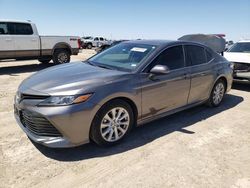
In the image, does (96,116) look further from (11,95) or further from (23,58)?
(23,58)

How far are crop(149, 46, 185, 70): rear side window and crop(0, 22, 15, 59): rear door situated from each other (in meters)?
8.28

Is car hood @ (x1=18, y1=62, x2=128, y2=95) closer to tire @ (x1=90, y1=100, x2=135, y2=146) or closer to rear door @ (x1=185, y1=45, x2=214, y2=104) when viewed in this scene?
tire @ (x1=90, y1=100, x2=135, y2=146)

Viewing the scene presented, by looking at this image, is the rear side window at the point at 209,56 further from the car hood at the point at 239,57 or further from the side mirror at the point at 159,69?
the car hood at the point at 239,57

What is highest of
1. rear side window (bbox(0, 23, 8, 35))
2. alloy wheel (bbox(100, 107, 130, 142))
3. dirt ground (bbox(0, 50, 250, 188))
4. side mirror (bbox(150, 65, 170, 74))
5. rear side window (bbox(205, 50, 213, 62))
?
rear side window (bbox(0, 23, 8, 35))

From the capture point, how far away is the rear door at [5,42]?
1030 cm

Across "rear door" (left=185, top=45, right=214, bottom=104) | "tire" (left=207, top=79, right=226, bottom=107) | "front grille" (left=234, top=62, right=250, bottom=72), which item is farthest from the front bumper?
"front grille" (left=234, top=62, right=250, bottom=72)

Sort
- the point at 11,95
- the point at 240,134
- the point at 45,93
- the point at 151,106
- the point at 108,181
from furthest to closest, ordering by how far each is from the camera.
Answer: the point at 11,95 < the point at 240,134 < the point at 151,106 < the point at 45,93 < the point at 108,181

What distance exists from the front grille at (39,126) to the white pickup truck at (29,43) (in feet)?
26.7

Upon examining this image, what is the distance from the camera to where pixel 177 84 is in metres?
4.52

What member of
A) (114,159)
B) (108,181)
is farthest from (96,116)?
(108,181)

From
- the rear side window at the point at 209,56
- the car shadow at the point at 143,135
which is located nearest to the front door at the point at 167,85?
the car shadow at the point at 143,135

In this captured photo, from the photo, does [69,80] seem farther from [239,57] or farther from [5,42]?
[5,42]

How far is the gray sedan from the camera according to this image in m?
3.26

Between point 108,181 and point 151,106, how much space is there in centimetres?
156
